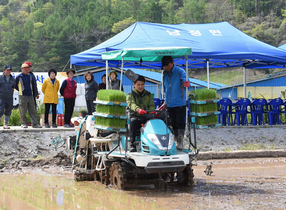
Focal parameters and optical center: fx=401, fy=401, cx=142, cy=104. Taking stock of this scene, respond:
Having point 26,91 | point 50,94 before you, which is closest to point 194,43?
point 50,94

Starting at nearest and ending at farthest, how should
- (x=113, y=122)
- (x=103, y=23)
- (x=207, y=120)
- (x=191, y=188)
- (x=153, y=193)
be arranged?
(x=153, y=193) → (x=113, y=122) → (x=191, y=188) → (x=207, y=120) → (x=103, y=23)

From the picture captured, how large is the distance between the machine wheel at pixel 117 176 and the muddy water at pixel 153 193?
0.14 metres

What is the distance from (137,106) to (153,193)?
1576mm

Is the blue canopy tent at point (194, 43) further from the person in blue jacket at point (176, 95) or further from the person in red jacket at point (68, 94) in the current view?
the person in blue jacket at point (176, 95)

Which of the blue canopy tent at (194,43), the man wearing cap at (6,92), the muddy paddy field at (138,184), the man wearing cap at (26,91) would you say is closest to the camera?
the muddy paddy field at (138,184)

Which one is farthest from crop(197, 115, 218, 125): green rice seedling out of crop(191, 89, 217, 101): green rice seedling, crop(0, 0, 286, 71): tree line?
crop(0, 0, 286, 71): tree line

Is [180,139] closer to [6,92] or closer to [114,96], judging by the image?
[114,96]

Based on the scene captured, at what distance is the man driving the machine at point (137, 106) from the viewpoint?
7223 mm

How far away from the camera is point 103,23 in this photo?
293 ft

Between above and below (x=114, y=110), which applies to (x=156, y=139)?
below

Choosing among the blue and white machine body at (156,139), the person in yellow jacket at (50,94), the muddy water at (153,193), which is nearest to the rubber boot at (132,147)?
the blue and white machine body at (156,139)

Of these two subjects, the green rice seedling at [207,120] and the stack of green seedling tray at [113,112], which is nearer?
the stack of green seedling tray at [113,112]

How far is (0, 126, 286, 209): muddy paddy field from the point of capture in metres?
6.06

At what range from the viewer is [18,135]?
11.3 metres
